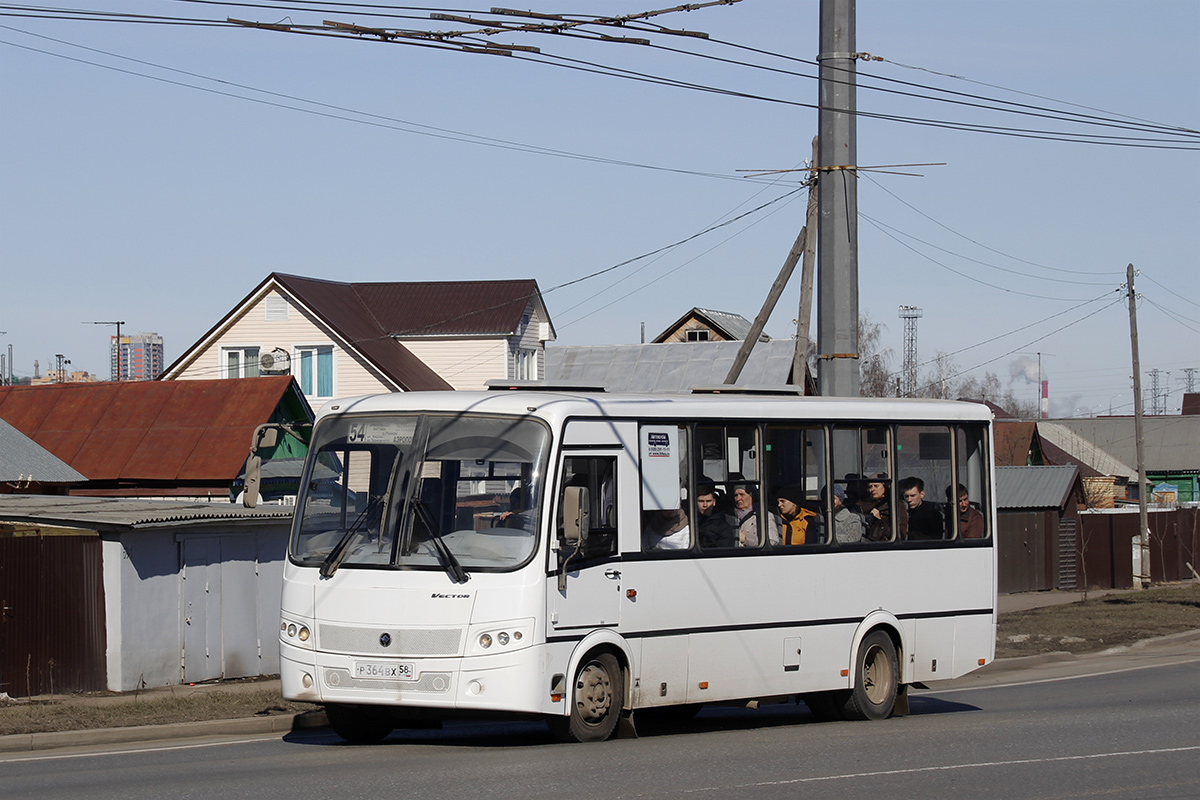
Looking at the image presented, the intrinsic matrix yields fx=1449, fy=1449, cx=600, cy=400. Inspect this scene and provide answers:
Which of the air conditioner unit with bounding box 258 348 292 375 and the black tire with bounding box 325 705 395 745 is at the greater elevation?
the air conditioner unit with bounding box 258 348 292 375

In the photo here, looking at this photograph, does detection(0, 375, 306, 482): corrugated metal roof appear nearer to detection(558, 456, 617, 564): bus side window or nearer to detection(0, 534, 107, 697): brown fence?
detection(0, 534, 107, 697): brown fence

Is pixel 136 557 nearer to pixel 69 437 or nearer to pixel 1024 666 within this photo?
pixel 1024 666

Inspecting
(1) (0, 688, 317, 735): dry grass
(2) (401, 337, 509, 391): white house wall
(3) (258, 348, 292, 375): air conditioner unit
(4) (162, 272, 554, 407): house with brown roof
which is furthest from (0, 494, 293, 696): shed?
(2) (401, 337, 509, 391): white house wall

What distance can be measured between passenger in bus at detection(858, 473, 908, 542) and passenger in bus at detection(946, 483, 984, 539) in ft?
2.76

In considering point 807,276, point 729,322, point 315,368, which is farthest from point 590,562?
point 729,322

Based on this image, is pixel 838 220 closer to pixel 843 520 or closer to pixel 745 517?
pixel 843 520

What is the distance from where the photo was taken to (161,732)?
12719 mm

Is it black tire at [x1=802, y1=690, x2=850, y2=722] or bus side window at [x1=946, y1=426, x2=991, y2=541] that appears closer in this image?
black tire at [x1=802, y1=690, x2=850, y2=722]

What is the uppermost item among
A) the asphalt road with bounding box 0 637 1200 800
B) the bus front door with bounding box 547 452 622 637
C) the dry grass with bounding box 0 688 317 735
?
the bus front door with bounding box 547 452 622 637

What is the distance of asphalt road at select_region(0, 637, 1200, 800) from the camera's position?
342 inches

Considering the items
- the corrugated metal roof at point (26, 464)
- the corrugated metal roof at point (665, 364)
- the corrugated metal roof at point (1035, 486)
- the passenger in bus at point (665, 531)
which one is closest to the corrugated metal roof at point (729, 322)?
the corrugated metal roof at point (665, 364)

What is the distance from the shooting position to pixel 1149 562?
42.2m

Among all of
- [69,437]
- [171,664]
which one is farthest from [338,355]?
[171,664]

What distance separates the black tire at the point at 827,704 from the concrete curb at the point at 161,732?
14.8 feet
